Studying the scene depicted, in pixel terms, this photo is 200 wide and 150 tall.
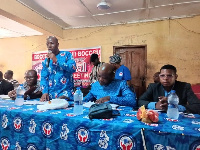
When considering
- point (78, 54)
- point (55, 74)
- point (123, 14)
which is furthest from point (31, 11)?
point (55, 74)

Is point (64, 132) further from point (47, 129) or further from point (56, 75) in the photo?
point (56, 75)

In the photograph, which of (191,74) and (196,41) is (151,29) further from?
(191,74)

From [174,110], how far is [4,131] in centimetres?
135

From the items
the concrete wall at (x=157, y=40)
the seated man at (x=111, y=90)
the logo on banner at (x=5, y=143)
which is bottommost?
the logo on banner at (x=5, y=143)

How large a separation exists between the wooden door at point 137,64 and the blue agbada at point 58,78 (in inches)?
127

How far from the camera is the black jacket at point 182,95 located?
1.51 m

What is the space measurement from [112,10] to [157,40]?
1.62 m

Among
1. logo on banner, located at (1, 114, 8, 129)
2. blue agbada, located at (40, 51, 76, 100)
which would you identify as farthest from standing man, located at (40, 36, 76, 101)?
logo on banner, located at (1, 114, 8, 129)

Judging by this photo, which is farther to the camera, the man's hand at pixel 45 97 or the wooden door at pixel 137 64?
the wooden door at pixel 137 64

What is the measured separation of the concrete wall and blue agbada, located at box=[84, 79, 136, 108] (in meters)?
3.22

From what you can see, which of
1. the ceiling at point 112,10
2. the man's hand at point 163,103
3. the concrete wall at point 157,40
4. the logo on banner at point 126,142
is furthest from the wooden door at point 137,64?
the logo on banner at point 126,142

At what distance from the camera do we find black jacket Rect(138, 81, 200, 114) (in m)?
1.51

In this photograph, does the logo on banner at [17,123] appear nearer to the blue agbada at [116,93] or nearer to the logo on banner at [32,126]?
the logo on banner at [32,126]

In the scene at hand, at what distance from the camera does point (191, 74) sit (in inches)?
179
